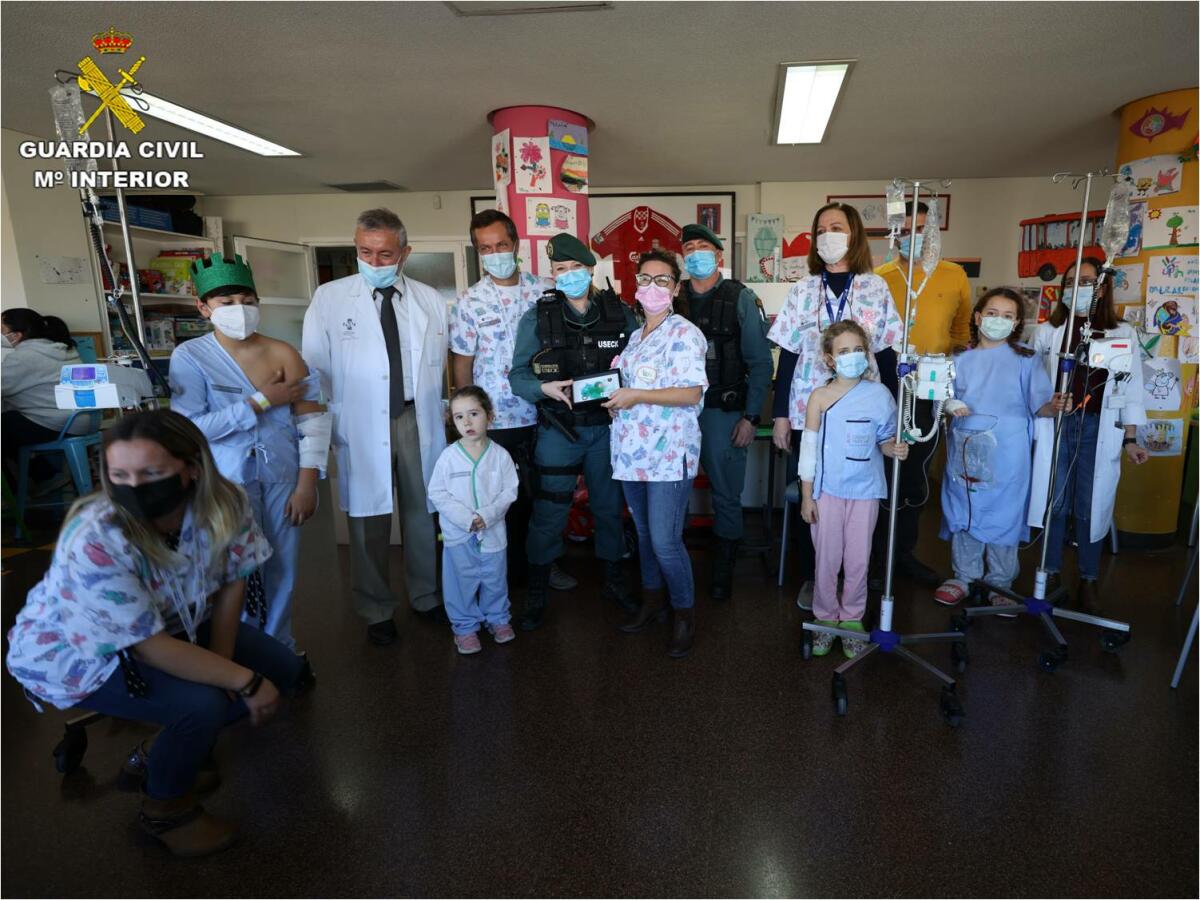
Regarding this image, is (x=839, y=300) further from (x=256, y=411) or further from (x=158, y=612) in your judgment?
(x=158, y=612)

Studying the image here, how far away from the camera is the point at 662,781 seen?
201 cm

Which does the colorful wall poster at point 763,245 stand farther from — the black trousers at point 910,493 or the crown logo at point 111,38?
the crown logo at point 111,38

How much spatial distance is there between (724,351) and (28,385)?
4741 mm

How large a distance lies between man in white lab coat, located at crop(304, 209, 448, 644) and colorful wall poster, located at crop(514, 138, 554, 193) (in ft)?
6.12

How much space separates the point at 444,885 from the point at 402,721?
2.52 feet

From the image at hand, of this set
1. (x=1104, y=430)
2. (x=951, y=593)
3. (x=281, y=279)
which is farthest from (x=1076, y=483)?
(x=281, y=279)

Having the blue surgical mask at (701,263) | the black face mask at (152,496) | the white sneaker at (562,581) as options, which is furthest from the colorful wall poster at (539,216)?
the black face mask at (152,496)

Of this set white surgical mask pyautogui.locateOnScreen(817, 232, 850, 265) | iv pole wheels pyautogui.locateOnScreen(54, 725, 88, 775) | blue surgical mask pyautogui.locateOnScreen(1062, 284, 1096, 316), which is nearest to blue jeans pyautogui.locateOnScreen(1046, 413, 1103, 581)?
blue surgical mask pyautogui.locateOnScreen(1062, 284, 1096, 316)

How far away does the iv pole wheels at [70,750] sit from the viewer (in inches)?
83.3

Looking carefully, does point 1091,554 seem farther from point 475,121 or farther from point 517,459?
point 475,121

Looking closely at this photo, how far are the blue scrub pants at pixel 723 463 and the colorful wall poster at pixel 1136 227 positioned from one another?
2.83 m

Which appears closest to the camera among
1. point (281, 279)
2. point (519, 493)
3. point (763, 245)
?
point (519, 493)

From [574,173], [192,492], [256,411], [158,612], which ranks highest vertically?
[574,173]

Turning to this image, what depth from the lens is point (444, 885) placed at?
166cm
